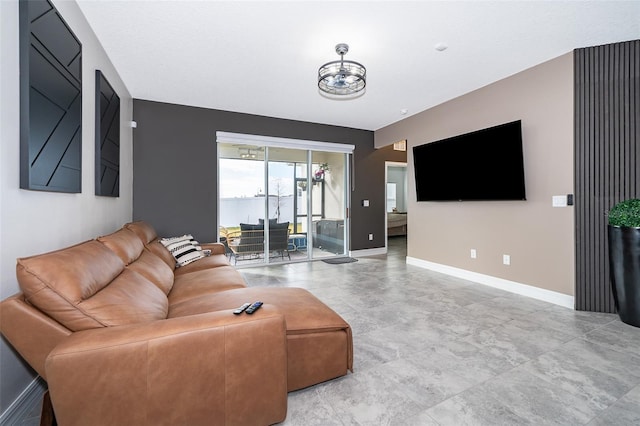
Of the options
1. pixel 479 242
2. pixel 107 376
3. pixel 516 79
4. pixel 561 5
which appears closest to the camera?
pixel 107 376

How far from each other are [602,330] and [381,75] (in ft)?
11.3

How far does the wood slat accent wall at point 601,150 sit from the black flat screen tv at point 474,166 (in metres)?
0.58

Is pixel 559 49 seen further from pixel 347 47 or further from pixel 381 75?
pixel 347 47

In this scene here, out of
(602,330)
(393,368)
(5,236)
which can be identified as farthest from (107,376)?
(602,330)

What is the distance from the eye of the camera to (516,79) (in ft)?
11.4

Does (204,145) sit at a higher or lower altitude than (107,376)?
higher

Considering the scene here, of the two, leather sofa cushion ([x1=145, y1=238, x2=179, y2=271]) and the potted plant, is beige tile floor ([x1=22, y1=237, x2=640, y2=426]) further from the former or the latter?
leather sofa cushion ([x1=145, y1=238, x2=179, y2=271])

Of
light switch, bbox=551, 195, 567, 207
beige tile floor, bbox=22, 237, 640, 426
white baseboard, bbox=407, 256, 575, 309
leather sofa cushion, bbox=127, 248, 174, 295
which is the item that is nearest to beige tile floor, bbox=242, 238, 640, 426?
beige tile floor, bbox=22, 237, 640, 426

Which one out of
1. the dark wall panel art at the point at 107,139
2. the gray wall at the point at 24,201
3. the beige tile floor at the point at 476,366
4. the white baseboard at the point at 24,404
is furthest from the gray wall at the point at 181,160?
the white baseboard at the point at 24,404

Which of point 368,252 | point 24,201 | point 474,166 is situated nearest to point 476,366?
point 474,166

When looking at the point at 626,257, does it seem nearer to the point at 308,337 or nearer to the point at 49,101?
the point at 308,337

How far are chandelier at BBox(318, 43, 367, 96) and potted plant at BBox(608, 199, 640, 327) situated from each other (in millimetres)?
2734

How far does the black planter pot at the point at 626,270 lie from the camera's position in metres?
2.47

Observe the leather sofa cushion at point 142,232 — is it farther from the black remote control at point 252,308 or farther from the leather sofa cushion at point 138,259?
the black remote control at point 252,308
